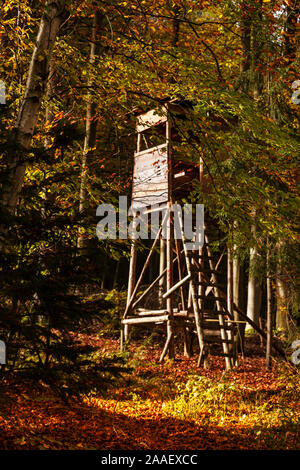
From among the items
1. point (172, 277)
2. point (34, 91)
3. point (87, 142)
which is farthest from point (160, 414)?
point (87, 142)

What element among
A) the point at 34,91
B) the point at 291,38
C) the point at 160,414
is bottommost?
the point at 160,414

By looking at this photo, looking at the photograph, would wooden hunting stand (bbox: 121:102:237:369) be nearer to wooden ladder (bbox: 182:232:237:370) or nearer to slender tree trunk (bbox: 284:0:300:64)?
wooden ladder (bbox: 182:232:237:370)

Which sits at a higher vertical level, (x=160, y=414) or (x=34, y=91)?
(x=34, y=91)

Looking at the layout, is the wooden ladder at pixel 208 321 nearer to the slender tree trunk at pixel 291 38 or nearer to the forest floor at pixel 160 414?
the forest floor at pixel 160 414

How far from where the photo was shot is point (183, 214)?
1297 centimetres

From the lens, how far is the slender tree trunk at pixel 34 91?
450cm

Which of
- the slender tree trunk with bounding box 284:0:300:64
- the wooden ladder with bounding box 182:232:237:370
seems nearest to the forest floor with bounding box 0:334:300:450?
the wooden ladder with bounding box 182:232:237:370

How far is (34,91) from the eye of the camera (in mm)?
4898

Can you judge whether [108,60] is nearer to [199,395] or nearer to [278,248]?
[199,395]

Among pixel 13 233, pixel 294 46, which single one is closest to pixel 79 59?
pixel 13 233

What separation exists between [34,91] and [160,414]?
16.5 feet

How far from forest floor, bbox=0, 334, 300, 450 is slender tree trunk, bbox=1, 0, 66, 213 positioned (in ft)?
6.19

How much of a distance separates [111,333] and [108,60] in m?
9.40

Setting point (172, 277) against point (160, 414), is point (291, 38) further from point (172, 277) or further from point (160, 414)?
point (160, 414)
